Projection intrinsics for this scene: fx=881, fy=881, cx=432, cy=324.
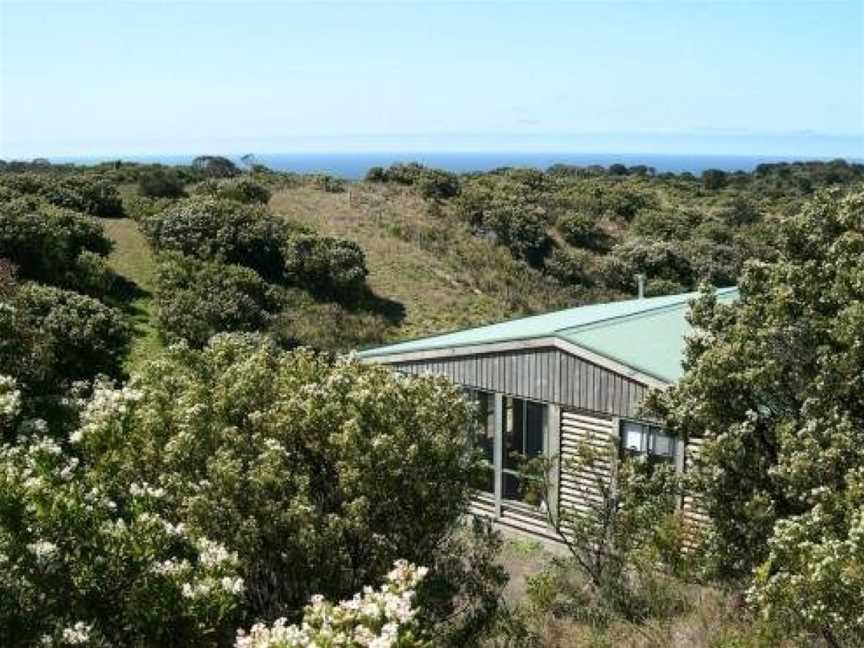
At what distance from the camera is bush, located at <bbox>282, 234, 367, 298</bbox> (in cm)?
3838

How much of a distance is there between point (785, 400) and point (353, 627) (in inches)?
278

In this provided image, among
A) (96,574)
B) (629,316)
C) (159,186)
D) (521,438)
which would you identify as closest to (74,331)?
(521,438)

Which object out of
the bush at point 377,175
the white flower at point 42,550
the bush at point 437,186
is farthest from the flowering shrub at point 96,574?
the bush at point 377,175

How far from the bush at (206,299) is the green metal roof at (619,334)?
10.1m

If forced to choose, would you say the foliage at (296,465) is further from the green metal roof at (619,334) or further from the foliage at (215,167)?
the foliage at (215,167)

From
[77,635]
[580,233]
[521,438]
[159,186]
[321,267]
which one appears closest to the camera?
[77,635]

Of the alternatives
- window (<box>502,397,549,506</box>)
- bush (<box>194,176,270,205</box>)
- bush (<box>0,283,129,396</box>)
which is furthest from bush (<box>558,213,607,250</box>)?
window (<box>502,397,549,506</box>)

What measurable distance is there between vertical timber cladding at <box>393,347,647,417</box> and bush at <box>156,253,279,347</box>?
37.7ft

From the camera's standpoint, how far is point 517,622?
11.9 m

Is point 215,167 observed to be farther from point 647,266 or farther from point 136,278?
point 647,266

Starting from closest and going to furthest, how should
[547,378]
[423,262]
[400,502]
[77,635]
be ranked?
1. [77,635]
2. [400,502]
3. [547,378]
4. [423,262]

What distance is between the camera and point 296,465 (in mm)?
10719

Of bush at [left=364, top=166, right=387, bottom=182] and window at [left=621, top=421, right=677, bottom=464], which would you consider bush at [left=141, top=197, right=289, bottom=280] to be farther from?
bush at [left=364, top=166, right=387, bottom=182]

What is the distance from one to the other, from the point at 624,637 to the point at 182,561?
807 centimetres
